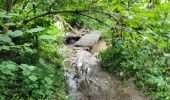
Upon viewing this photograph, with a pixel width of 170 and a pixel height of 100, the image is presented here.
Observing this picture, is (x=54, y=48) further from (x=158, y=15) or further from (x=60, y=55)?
(x=158, y=15)

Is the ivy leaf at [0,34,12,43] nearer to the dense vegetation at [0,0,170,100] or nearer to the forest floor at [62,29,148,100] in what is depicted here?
the dense vegetation at [0,0,170,100]

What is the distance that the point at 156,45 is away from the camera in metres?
3.53

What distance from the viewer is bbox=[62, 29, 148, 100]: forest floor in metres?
6.48

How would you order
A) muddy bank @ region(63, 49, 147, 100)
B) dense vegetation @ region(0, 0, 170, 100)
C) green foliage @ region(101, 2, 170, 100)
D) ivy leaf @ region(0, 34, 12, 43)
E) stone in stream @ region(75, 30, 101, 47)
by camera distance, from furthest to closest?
stone in stream @ region(75, 30, 101, 47), muddy bank @ region(63, 49, 147, 100), green foliage @ region(101, 2, 170, 100), dense vegetation @ region(0, 0, 170, 100), ivy leaf @ region(0, 34, 12, 43)

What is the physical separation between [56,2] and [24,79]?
1.57 metres

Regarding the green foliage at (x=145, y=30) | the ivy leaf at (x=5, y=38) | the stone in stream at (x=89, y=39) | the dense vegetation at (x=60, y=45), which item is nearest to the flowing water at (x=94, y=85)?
the dense vegetation at (x=60, y=45)

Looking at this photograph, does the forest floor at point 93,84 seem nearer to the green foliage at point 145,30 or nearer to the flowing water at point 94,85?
the flowing water at point 94,85

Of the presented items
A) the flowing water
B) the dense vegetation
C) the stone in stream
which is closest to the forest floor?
the flowing water

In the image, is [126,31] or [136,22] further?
[126,31]

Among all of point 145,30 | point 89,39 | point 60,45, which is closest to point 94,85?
point 60,45

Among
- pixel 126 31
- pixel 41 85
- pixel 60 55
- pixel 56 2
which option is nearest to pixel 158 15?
pixel 126 31

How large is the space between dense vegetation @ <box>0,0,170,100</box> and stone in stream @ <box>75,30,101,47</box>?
7.67 ft

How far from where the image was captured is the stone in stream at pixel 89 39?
1038cm

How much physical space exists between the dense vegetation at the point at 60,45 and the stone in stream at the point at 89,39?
2338mm
